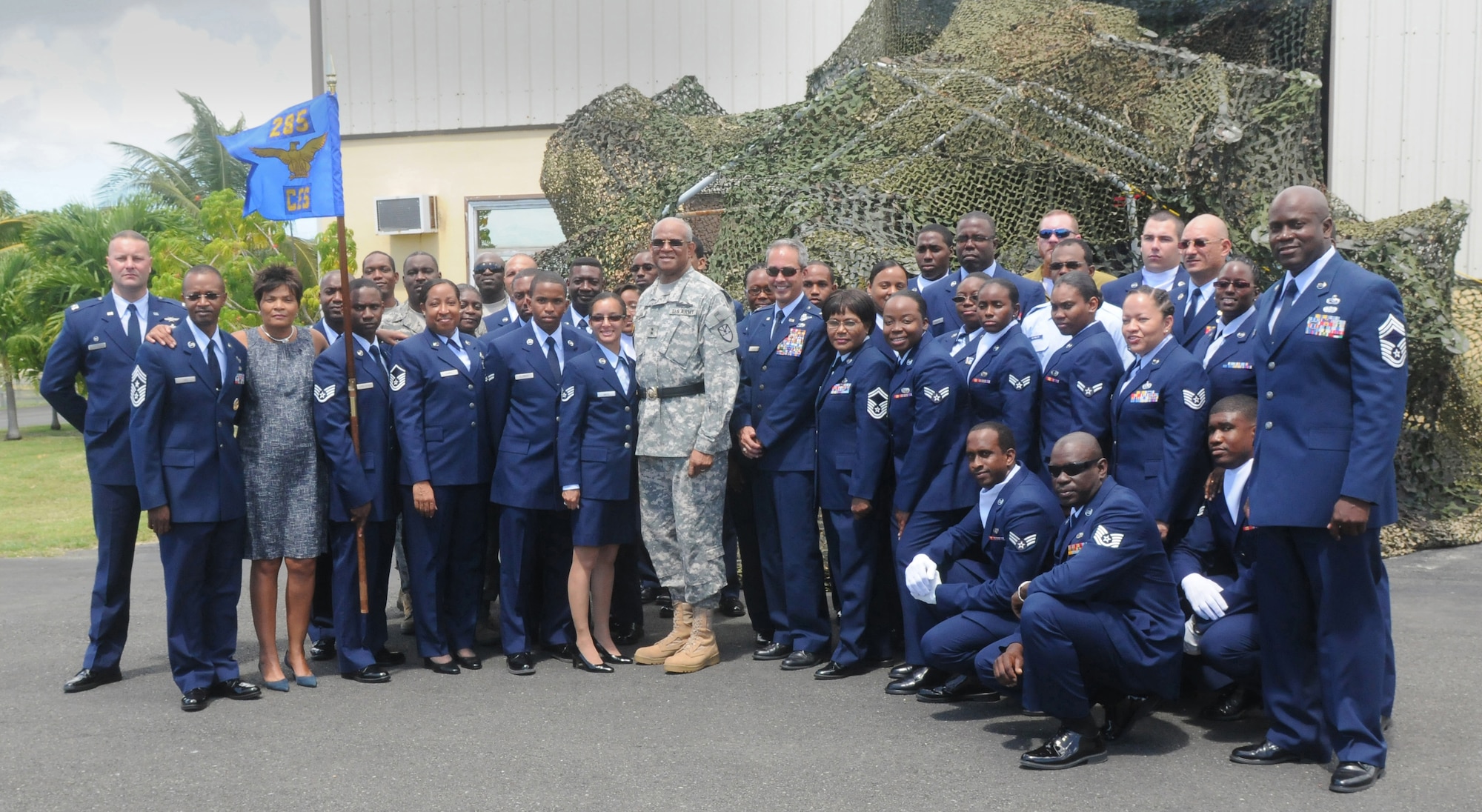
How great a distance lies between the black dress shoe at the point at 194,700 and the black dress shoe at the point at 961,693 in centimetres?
327

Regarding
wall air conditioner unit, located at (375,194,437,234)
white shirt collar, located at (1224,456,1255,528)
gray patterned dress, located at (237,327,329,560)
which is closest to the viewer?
white shirt collar, located at (1224,456,1255,528)

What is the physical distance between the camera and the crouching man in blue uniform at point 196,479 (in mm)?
5875

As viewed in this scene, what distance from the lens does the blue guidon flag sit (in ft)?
21.9

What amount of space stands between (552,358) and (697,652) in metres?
1.69

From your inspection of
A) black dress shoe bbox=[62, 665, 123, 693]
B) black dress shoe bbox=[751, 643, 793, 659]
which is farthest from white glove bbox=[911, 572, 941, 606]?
black dress shoe bbox=[62, 665, 123, 693]

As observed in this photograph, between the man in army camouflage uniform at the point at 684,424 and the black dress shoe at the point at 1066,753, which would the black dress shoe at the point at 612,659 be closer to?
the man in army camouflage uniform at the point at 684,424

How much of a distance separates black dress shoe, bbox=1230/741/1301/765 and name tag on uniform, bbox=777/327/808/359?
9.30 ft

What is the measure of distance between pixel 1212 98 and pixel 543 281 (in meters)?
4.89

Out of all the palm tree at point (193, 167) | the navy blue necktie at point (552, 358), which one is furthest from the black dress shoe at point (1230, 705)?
the palm tree at point (193, 167)

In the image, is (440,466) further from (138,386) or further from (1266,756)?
(1266,756)

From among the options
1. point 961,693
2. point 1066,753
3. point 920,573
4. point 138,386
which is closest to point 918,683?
point 961,693

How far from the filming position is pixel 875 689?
6.19 meters

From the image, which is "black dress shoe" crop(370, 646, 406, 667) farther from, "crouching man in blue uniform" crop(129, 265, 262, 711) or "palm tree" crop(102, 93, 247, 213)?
"palm tree" crop(102, 93, 247, 213)

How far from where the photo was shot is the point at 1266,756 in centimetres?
489
